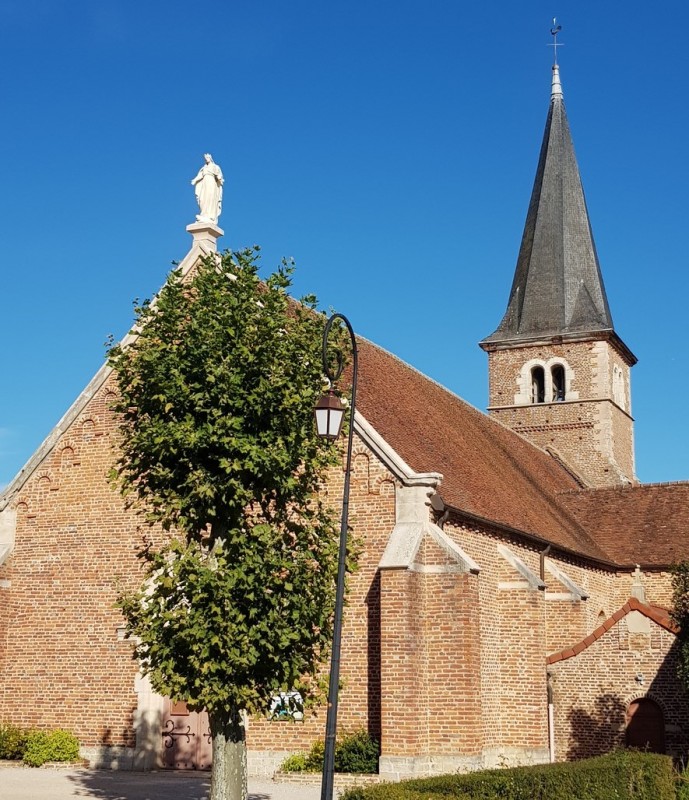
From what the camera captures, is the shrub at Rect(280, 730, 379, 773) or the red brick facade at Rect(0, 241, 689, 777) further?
the red brick facade at Rect(0, 241, 689, 777)

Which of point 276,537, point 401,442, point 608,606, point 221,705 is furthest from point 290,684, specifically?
point 608,606

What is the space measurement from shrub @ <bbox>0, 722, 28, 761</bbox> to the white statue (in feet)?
35.8

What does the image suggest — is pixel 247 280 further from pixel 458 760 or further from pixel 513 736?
pixel 513 736

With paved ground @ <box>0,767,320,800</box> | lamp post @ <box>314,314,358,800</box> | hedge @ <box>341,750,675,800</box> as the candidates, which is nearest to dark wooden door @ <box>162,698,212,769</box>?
paved ground @ <box>0,767,320,800</box>

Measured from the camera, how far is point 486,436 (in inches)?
1155

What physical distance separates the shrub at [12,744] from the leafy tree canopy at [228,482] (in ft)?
27.6

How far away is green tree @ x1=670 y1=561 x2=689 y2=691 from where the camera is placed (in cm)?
1827

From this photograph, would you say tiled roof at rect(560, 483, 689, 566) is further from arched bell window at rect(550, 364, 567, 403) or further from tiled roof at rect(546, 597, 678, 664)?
arched bell window at rect(550, 364, 567, 403)

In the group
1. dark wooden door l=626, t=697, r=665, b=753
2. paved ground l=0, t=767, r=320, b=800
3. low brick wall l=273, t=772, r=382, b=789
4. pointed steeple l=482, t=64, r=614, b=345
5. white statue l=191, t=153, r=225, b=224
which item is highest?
pointed steeple l=482, t=64, r=614, b=345

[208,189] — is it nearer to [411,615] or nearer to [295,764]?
[411,615]

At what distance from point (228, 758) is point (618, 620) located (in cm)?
1077

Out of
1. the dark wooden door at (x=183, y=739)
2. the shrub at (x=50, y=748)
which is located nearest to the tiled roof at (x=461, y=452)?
the dark wooden door at (x=183, y=739)

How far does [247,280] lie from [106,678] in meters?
9.89

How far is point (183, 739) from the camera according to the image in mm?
20391
